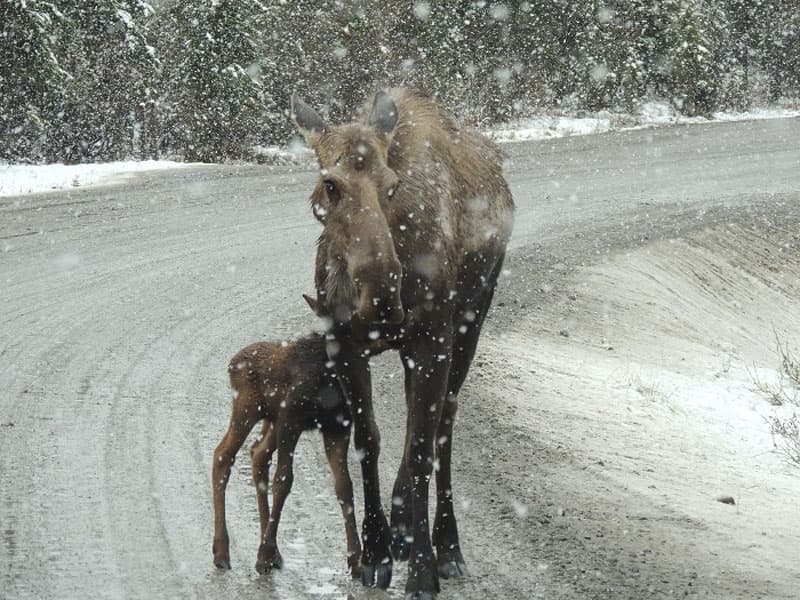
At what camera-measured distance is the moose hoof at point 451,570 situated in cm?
562

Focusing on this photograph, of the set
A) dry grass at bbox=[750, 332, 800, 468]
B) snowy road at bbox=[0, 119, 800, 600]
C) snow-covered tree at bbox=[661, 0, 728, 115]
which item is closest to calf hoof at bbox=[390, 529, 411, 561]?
snowy road at bbox=[0, 119, 800, 600]

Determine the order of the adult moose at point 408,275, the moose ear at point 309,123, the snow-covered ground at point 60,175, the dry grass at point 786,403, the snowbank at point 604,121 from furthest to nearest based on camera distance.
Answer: the snowbank at point 604,121 → the snow-covered ground at point 60,175 → the dry grass at point 786,403 → the moose ear at point 309,123 → the adult moose at point 408,275

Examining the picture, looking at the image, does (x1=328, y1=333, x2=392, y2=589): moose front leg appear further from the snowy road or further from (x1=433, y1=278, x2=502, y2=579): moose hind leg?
(x1=433, y1=278, x2=502, y2=579): moose hind leg

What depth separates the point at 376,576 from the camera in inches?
213

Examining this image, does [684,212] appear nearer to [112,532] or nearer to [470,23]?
[112,532]

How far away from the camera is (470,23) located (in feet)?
129

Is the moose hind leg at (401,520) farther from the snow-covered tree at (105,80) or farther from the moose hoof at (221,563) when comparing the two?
the snow-covered tree at (105,80)

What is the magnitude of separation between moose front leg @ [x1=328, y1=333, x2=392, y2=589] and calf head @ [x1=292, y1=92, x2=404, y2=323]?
1.57 feet

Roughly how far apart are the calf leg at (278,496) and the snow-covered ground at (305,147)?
570 inches

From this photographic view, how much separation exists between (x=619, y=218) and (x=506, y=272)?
17.4ft

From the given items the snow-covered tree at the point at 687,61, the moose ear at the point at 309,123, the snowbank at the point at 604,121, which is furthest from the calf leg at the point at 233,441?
the snow-covered tree at the point at 687,61

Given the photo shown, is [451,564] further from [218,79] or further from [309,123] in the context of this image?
[218,79]

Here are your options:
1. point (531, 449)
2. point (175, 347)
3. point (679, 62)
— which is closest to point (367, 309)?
point (531, 449)

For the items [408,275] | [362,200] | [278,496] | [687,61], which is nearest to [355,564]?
[278,496]
